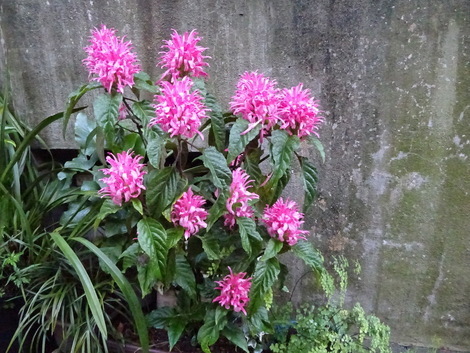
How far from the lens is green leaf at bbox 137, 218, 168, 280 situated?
120 cm

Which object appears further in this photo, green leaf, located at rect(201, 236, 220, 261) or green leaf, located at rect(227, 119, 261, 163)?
green leaf, located at rect(201, 236, 220, 261)

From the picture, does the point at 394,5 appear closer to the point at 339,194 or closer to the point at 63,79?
the point at 339,194

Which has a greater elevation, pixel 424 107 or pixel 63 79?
pixel 63 79

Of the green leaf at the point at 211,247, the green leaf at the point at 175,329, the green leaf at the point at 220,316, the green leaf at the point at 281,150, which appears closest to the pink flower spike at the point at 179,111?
the green leaf at the point at 281,150

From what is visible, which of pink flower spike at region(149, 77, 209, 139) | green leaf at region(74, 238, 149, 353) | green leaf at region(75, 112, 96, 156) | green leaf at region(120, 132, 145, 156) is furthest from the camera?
green leaf at region(75, 112, 96, 156)

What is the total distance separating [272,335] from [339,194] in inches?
25.0

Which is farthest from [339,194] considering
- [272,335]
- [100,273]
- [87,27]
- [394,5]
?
[87,27]

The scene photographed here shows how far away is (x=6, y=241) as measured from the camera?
179 cm

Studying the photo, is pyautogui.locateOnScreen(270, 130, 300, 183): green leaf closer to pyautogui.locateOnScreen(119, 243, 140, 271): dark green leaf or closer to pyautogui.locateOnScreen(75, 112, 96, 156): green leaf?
pyautogui.locateOnScreen(119, 243, 140, 271): dark green leaf

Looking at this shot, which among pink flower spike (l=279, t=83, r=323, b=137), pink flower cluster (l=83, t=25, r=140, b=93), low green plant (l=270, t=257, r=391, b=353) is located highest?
pink flower cluster (l=83, t=25, r=140, b=93)

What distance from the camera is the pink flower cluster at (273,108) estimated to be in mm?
1233

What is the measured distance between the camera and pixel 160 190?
3.99 ft

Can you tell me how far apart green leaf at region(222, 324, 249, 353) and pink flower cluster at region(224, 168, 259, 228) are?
445mm

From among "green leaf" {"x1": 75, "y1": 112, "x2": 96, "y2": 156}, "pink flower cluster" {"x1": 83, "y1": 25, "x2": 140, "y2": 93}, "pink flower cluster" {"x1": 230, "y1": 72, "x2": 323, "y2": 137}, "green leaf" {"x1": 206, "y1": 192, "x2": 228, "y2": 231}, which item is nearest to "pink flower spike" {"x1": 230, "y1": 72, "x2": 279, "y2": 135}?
"pink flower cluster" {"x1": 230, "y1": 72, "x2": 323, "y2": 137}
